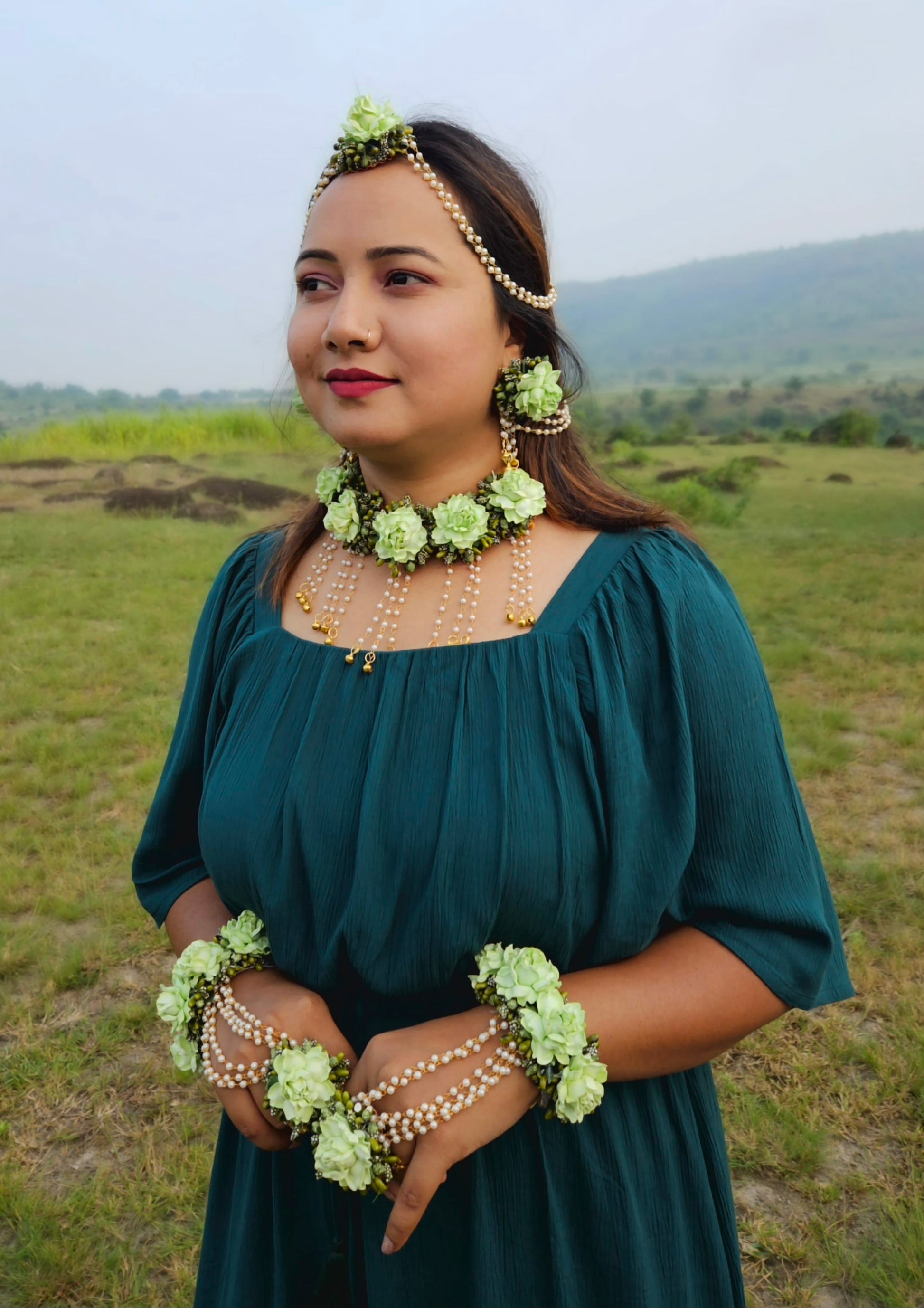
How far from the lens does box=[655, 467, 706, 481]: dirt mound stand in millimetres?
8289

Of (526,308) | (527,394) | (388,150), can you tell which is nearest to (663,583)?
(527,394)

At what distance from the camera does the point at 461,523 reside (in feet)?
4.16

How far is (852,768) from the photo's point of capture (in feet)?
13.8

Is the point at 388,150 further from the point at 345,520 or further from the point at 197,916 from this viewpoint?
the point at 197,916

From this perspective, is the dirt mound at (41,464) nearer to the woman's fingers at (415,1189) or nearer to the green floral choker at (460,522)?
the green floral choker at (460,522)

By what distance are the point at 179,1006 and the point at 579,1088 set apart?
1.83 ft

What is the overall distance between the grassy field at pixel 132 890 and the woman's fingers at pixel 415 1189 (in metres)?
1.31

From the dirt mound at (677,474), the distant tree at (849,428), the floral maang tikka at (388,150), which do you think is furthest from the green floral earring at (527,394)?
the dirt mound at (677,474)

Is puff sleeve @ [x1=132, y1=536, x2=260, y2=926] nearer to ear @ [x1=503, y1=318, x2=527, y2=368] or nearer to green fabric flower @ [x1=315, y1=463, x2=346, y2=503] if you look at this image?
green fabric flower @ [x1=315, y1=463, x2=346, y2=503]

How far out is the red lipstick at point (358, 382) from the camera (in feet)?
3.88

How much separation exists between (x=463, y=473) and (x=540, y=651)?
327mm

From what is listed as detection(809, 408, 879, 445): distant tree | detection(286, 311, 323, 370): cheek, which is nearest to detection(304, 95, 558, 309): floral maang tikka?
detection(286, 311, 323, 370): cheek

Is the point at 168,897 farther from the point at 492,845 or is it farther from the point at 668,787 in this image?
the point at 668,787

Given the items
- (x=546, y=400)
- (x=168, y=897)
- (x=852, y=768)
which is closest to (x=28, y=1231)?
(x=168, y=897)
